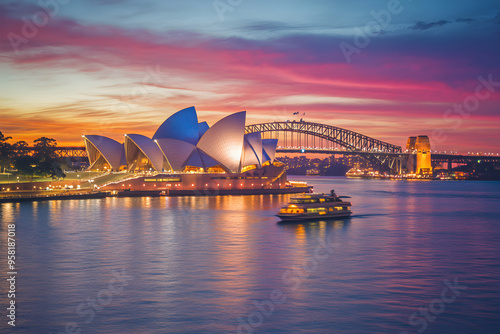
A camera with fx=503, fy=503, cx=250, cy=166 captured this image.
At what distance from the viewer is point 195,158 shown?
90250mm

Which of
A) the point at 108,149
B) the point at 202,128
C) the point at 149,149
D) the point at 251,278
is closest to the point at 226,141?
the point at 202,128

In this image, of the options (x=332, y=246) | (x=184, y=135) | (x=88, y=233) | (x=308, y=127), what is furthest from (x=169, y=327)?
(x=308, y=127)

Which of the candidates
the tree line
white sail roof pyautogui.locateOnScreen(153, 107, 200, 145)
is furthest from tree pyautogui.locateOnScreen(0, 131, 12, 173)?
white sail roof pyautogui.locateOnScreen(153, 107, 200, 145)

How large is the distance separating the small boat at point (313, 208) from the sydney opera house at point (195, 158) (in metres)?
39.1

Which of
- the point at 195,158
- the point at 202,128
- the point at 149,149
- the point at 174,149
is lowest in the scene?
the point at 195,158

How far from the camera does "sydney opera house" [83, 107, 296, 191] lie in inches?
3406

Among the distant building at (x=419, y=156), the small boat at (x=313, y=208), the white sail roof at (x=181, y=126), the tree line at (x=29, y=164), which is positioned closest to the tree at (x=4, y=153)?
the tree line at (x=29, y=164)

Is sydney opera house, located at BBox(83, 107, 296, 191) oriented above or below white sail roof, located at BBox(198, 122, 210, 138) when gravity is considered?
below

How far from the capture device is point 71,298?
65.1 ft

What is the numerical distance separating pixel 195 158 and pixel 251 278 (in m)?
67.8

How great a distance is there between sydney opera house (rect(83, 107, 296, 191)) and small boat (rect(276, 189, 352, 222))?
1538 inches

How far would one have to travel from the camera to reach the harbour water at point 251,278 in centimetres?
1736

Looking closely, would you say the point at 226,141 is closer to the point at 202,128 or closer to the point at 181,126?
the point at 181,126

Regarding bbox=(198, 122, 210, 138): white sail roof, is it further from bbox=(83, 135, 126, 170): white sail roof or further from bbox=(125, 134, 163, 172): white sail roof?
bbox=(83, 135, 126, 170): white sail roof
